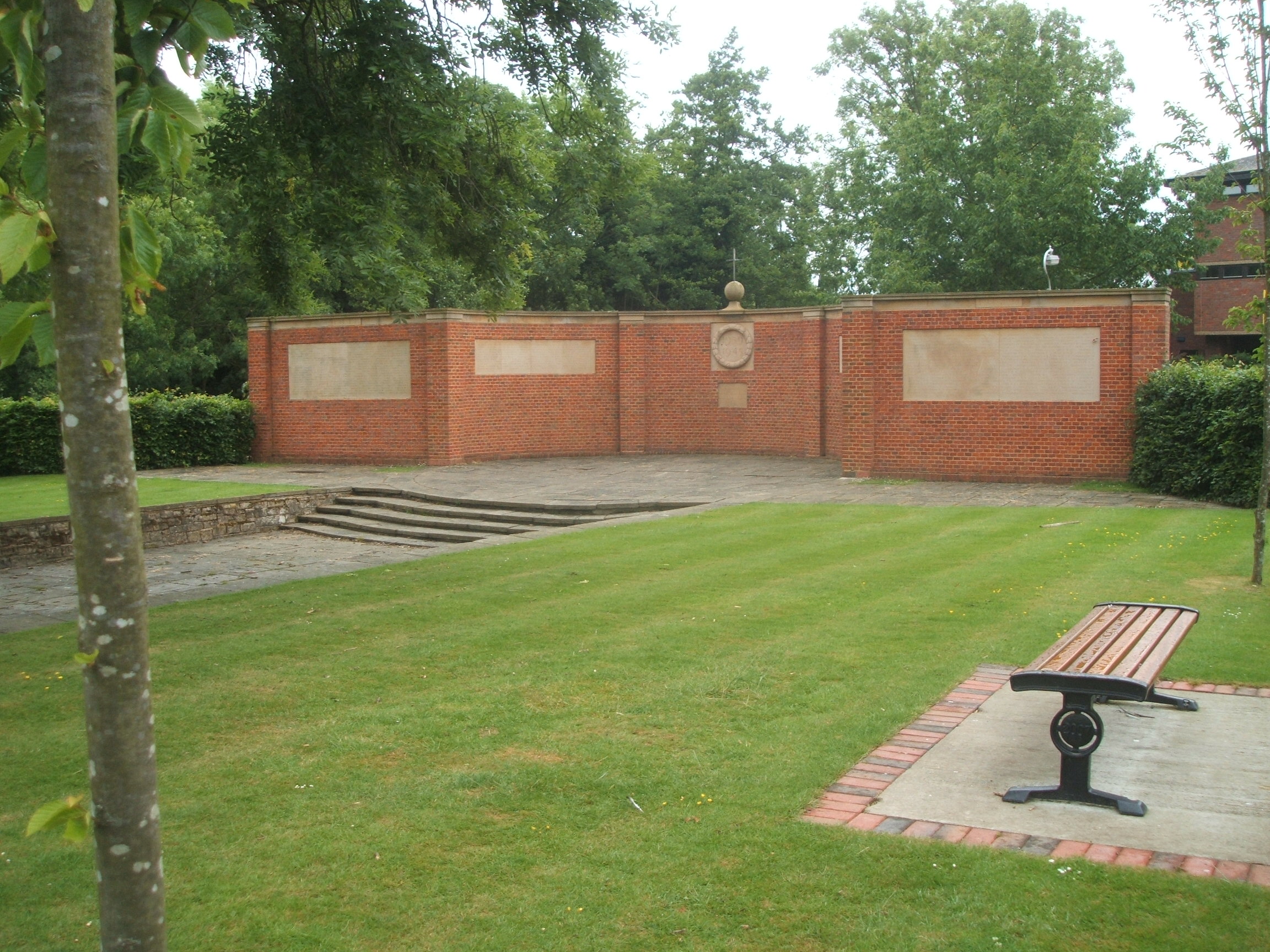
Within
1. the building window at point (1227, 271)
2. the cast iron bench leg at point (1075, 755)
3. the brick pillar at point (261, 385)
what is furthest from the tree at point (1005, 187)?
the cast iron bench leg at point (1075, 755)

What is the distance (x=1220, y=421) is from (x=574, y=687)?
12.9m

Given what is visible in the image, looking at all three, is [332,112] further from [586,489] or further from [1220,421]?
[1220,421]

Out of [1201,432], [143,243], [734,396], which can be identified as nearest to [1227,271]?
[734,396]

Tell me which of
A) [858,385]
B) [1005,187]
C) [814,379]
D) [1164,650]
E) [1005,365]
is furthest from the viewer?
[1005,187]

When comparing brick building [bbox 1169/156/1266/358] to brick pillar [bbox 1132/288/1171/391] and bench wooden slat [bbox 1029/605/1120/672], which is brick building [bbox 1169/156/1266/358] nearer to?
brick pillar [bbox 1132/288/1171/391]

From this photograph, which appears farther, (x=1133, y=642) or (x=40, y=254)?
(x=1133, y=642)

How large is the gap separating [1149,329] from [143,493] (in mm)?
17298

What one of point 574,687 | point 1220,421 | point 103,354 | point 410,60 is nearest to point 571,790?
point 574,687

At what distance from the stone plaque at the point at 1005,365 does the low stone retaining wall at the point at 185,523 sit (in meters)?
10.2

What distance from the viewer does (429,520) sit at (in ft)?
57.1

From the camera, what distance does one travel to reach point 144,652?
2.53m

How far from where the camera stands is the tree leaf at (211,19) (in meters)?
3.01

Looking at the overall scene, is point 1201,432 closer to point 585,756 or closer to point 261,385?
point 585,756

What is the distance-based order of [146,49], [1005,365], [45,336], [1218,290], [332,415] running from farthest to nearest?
1. [1218,290]
2. [332,415]
3. [1005,365]
4. [146,49]
5. [45,336]
